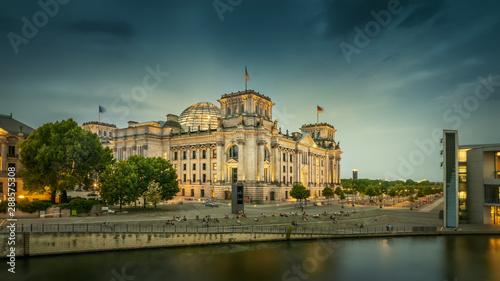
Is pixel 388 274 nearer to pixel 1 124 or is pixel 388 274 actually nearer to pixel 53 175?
pixel 53 175

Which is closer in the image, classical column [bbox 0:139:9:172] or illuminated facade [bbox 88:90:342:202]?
classical column [bbox 0:139:9:172]

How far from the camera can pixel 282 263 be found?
39.3 metres

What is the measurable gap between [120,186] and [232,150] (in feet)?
132

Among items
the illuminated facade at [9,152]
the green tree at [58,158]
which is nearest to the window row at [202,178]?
the green tree at [58,158]

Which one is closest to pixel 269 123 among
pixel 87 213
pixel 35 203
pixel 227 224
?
pixel 227 224

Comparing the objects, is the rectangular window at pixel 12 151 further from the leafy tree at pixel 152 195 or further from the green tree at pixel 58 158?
the leafy tree at pixel 152 195

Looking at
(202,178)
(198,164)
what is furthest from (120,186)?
(198,164)

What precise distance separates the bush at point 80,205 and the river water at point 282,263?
17059 millimetres

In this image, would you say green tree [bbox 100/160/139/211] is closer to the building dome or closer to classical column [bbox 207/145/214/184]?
classical column [bbox 207/145/214/184]

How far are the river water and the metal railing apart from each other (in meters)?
2.79

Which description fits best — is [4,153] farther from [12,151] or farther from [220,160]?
[220,160]

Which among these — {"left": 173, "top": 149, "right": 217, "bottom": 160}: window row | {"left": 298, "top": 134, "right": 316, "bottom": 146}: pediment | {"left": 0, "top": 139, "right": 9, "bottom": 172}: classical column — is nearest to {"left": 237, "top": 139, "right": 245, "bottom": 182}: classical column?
{"left": 173, "top": 149, "right": 217, "bottom": 160}: window row

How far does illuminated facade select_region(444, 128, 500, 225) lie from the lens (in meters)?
59.3

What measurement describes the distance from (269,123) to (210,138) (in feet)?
59.7
